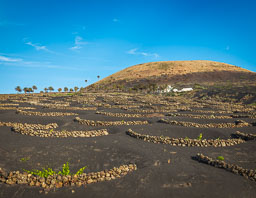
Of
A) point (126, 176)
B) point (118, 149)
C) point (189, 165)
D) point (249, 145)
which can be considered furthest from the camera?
point (249, 145)

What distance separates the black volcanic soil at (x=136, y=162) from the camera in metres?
7.27

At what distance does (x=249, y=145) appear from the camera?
13062mm

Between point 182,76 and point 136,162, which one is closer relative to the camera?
point 136,162

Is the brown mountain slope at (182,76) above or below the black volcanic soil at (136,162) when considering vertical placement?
above

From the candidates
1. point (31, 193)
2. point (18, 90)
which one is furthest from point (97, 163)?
point (18, 90)

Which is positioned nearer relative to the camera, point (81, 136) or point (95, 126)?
point (81, 136)

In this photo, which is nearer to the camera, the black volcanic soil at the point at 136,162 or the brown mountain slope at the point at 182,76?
the black volcanic soil at the point at 136,162

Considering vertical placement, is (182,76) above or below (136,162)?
above

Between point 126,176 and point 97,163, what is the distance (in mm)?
2251

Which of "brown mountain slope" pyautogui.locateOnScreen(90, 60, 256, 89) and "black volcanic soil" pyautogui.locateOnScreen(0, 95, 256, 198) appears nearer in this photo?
"black volcanic soil" pyautogui.locateOnScreen(0, 95, 256, 198)

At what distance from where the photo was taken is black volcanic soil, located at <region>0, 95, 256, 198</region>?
23.9 feet

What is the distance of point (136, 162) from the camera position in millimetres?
10023

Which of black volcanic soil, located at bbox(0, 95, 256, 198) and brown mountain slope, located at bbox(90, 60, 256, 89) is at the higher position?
brown mountain slope, located at bbox(90, 60, 256, 89)

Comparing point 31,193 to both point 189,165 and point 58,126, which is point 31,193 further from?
point 58,126
